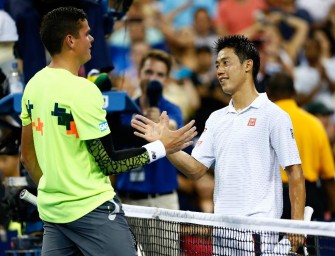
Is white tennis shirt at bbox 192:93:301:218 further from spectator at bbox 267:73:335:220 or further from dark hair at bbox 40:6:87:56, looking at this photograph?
spectator at bbox 267:73:335:220

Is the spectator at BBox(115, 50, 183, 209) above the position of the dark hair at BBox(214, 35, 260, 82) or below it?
below

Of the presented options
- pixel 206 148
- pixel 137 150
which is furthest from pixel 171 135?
pixel 206 148

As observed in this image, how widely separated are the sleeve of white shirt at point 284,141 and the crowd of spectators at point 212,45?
6.49 m

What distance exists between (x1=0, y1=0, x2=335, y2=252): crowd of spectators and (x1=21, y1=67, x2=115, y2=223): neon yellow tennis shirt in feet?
23.4

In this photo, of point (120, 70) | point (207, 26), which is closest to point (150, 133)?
point (120, 70)

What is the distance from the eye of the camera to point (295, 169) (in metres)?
6.75

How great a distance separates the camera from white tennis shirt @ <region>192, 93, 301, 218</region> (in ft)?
22.3

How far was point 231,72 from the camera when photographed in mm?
7113

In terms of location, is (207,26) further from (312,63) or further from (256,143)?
(256,143)

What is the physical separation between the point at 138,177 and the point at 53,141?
4.58 meters

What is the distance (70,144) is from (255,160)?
1.37 meters

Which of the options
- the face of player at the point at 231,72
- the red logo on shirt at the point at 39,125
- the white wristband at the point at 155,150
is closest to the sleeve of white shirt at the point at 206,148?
the face of player at the point at 231,72

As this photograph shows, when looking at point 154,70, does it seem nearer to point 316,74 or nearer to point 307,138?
point 307,138

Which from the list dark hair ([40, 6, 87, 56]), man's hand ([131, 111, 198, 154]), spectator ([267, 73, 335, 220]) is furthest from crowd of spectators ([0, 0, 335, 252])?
dark hair ([40, 6, 87, 56])
